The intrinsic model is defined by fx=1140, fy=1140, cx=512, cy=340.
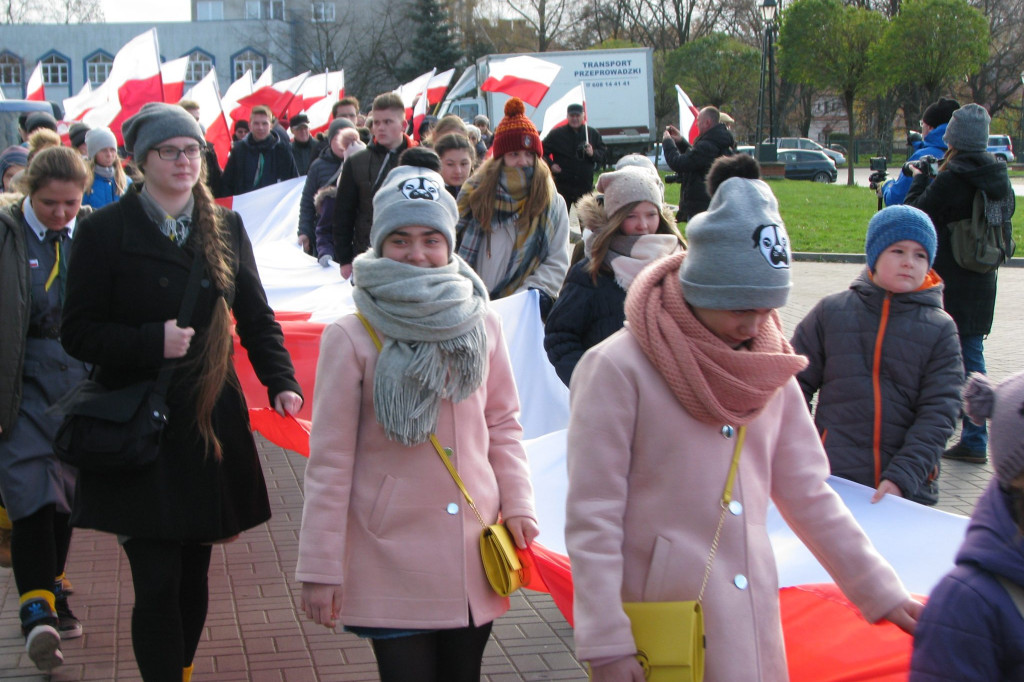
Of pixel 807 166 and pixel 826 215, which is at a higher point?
pixel 807 166

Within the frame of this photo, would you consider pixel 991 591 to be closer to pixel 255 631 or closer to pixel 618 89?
pixel 255 631

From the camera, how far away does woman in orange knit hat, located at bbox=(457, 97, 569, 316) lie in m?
5.78

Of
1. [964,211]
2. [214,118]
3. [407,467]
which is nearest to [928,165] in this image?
[964,211]

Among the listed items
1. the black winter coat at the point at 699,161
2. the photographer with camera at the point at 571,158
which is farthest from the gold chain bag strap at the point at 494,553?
the photographer with camera at the point at 571,158

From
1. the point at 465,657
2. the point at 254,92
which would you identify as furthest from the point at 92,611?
the point at 254,92

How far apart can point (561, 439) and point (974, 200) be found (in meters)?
3.83

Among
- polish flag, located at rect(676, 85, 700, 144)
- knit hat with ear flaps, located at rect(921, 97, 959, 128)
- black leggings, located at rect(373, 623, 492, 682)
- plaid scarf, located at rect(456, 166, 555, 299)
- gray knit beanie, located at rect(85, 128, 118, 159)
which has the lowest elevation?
black leggings, located at rect(373, 623, 492, 682)

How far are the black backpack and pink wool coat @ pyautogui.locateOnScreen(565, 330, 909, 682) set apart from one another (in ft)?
16.5

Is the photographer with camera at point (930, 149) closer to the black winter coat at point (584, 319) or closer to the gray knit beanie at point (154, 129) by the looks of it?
the black winter coat at point (584, 319)

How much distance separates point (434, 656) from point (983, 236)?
5.32 meters

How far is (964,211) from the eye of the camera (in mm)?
7215

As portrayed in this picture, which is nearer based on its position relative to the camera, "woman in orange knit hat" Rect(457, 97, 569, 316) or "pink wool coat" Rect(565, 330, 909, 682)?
"pink wool coat" Rect(565, 330, 909, 682)

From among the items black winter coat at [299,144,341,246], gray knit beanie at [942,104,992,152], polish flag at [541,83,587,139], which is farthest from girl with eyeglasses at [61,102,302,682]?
polish flag at [541,83,587,139]

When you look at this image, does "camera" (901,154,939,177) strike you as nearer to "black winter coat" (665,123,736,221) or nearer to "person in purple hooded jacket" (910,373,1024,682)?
"black winter coat" (665,123,736,221)
